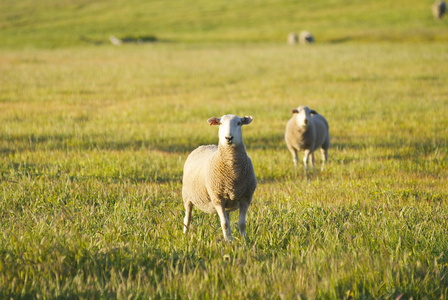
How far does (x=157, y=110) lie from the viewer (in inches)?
527

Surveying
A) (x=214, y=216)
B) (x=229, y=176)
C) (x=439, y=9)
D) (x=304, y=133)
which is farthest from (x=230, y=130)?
(x=439, y=9)

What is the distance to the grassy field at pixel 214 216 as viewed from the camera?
11.0ft

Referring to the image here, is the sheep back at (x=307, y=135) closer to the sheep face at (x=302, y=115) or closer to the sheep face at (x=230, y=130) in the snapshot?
the sheep face at (x=302, y=115)

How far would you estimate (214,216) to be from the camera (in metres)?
5.30

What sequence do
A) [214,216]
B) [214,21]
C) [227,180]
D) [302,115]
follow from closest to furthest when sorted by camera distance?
1. [227,180]
2. [214,216]
3. [302,115]
4. [214,21]

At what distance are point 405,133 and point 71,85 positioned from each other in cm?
1314

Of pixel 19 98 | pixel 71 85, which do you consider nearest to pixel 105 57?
pixel 71 85

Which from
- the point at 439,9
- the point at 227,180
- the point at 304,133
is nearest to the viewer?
the point at 227,180

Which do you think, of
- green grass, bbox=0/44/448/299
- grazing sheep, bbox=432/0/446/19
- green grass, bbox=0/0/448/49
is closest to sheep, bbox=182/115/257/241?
green grass, bbox=0/44/448/299

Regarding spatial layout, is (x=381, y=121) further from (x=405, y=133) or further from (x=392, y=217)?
(x=392, y=217)

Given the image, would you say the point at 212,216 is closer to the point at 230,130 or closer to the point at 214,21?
the point at 230,130

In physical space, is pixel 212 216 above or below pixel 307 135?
below

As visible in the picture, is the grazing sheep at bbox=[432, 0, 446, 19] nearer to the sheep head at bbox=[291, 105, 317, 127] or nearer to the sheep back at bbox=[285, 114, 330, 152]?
the sheep back at bbox=[285, 114, 330, 152]

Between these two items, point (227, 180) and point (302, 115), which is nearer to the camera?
point (227, 180)
